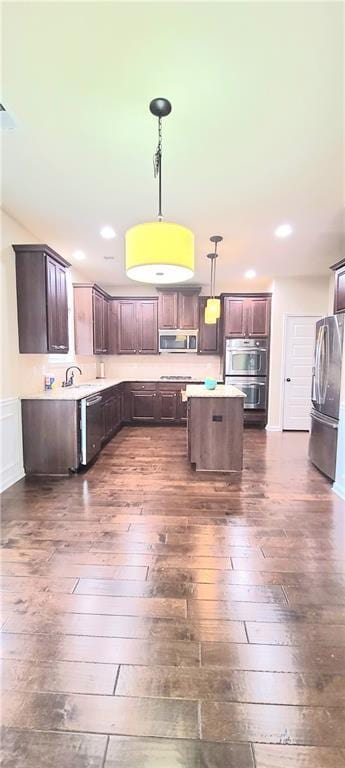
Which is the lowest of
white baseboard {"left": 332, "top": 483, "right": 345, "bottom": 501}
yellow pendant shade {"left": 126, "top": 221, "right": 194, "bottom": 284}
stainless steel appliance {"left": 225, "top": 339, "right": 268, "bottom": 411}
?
white baseboard {"left": 332, "top": 483, "right": 345, "bottom": 501}

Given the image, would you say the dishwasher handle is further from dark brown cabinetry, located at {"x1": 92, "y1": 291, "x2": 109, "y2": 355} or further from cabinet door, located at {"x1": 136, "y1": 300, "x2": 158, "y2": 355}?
cabinet door, located at {"x1": 136, "y1": 300, "x2": 158, "y2": 355}

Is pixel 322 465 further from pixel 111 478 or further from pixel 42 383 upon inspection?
pixel 42 383

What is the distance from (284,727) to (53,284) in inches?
154

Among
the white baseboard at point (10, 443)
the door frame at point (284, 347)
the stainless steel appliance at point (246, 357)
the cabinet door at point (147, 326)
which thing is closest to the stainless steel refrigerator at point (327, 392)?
the door frame at point (284, 347)

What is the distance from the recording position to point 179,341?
6461 mm

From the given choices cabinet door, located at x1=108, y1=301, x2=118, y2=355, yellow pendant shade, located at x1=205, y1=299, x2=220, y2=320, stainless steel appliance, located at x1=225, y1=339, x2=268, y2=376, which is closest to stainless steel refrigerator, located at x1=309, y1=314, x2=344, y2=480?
yellow pendant shade, located at x1=205, y1=299, x2=220, y2=320

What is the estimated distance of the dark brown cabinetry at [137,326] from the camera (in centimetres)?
648

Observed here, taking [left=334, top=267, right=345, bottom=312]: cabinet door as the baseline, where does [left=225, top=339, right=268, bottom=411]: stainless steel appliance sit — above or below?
below

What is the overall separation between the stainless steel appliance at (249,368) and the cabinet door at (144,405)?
147cm

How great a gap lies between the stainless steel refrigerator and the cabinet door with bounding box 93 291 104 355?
11.0ft

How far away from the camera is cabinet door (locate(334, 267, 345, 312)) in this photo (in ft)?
11.2

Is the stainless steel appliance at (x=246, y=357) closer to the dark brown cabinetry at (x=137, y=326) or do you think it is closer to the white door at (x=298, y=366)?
the white door at (x=298, y=366)

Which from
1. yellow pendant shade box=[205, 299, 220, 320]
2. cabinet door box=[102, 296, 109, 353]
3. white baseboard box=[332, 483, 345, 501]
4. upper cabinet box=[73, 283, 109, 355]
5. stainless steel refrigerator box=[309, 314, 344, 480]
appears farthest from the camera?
cabinet door box=[102, 296, 109, 353]

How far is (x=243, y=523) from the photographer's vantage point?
106 inches
